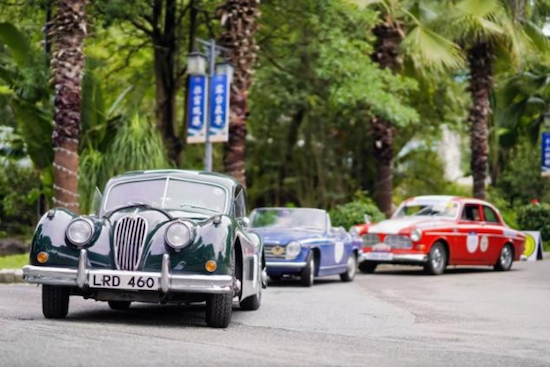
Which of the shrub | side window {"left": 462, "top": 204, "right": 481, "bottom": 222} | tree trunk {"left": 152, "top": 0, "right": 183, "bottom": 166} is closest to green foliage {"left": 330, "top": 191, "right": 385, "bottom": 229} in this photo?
side window {"left": 462, "top": 204, "right": 481, "bottom": 222}

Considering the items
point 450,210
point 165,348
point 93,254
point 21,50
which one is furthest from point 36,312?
point 21,50

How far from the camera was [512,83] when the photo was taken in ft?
133

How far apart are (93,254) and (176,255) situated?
82 cm

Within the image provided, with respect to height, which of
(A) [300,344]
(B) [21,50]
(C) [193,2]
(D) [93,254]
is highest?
(C) [193,2]

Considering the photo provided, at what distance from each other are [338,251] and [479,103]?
14320mm

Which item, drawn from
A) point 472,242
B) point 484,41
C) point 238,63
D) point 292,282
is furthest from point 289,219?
point 484,41

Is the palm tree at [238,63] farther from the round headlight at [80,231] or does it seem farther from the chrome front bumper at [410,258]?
the round headlight at [80,231]

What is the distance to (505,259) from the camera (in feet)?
75.5

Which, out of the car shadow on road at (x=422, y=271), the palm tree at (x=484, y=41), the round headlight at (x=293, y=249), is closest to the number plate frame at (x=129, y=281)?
the round headlight at (x=293, y=249)

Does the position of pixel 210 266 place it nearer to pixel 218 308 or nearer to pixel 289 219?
pixel 218 308

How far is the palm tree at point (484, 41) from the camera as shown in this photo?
27547mm

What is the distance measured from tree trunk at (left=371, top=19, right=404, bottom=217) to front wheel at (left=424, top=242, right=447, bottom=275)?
24.1ft

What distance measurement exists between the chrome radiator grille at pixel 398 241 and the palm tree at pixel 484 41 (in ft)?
29.5

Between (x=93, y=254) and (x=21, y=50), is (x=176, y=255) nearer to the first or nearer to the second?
(x=93, y=254)
